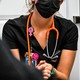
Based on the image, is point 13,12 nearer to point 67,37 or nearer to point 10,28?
point 10,28

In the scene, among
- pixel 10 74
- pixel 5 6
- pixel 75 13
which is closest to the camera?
pixel 10 74

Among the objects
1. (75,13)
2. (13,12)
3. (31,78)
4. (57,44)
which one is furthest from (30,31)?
(31,78)

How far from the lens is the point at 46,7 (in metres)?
1.18

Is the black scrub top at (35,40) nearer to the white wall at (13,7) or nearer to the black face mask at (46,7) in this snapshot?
the black face mask at (46,7)

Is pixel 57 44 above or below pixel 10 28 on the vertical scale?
below

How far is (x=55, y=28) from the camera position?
1251 mm

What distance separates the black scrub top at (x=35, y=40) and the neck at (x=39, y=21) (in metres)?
0.04

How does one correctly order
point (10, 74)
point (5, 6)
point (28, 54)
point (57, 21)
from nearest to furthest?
point (10, 74) → point (28, 54) → point (57, 21) → point (5, 6)

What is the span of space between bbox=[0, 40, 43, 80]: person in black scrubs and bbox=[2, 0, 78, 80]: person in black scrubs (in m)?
0.97

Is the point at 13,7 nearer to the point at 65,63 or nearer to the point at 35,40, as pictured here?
the point at 35,40

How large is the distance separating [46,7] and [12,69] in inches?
40.2

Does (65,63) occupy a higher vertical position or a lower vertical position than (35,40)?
lower

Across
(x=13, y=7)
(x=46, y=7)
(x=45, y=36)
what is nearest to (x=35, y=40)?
(x=45, y=36)

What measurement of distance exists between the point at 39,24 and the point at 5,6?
1.33ft
